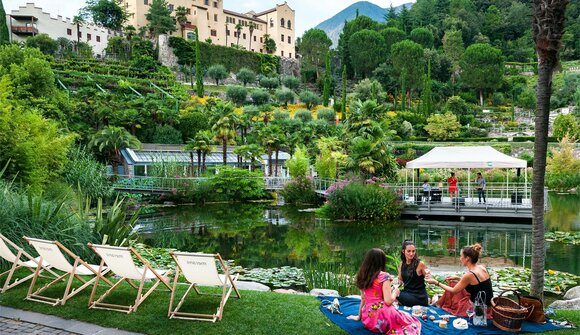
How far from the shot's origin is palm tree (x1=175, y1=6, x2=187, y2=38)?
2591 inches

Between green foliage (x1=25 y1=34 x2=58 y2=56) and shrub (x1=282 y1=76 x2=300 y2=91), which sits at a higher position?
green foliage (x1=25 y1=34 x2=58 y2=56)

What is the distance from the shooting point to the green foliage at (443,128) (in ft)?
154

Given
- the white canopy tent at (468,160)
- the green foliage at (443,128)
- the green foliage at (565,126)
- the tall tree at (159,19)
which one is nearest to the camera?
the white canopy tent at (468,160)

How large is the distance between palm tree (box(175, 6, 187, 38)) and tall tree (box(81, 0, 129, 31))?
256 inches

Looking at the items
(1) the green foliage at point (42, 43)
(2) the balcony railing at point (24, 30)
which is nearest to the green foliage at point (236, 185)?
(1) the green foliage at point (42, 43)

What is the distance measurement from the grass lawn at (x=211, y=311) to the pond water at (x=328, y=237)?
4.90 m

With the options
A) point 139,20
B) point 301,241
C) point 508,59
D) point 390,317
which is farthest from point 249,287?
point 508,59

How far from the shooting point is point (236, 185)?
24.8 m

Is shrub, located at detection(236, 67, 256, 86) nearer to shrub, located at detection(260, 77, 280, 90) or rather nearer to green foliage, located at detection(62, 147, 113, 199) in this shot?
shrub, located at detection(260, 77, 280, 90)

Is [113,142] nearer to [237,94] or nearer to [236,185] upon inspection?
[236,185]

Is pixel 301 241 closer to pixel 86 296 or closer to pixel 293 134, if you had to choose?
pixel 86 296

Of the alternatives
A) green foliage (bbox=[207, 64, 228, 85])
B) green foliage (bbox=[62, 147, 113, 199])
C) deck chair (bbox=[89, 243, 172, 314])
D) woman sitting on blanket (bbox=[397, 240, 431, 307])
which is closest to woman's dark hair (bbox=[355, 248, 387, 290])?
woman sitting on blanket (bbox=[397, 240, 431, 307])

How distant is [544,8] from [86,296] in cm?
584

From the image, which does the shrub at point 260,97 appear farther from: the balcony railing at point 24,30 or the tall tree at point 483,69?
the tall tree at point 483,69
